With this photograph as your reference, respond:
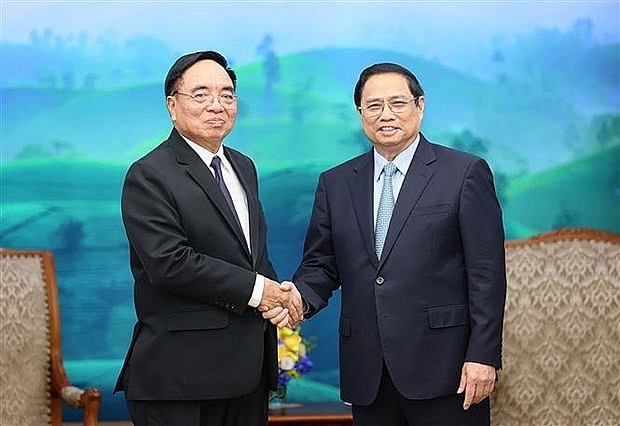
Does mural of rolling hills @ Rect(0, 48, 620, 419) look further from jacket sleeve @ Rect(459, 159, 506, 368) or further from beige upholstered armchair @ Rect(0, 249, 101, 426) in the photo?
jacket sleeve @ Rect(459, 159, 506, 368)

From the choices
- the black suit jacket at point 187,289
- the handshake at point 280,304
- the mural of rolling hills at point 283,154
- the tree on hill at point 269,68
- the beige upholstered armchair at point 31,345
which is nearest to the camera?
the black suit jacket at point 187,289

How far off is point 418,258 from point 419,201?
0.58ft

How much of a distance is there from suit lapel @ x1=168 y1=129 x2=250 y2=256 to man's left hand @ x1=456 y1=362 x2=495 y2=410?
2.40ft

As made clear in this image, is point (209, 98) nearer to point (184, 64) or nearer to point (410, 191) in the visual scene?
point (184, 64)

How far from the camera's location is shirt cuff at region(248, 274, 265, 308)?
3018 mm

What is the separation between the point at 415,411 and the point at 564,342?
1.25m

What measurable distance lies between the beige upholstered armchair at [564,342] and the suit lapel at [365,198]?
113 centimetres

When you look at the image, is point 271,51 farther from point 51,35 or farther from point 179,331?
point 179,331

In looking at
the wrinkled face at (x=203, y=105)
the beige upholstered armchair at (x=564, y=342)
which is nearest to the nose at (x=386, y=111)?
the wrinkled face at (x=203, y=105)

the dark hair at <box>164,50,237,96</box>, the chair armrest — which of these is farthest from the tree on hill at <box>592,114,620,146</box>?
the chair armrest

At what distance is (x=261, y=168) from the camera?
15.9 feet

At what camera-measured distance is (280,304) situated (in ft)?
10.2

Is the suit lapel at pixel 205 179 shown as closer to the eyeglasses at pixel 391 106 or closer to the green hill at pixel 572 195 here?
the eyeglasses at pixel 391 106

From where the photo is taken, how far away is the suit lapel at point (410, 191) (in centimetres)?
315
